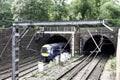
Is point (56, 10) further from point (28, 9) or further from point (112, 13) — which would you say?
point (112, 13)

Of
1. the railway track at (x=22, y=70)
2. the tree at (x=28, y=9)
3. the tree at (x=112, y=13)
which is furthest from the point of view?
the tree at (x=112, y=13)

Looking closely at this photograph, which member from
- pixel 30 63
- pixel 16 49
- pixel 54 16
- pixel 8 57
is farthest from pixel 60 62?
pixel 54 16

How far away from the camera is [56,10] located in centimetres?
3331

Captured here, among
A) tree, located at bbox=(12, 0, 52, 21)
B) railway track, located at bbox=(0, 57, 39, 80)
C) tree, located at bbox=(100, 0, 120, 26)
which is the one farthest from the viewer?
tree, located at bbox=(100, 0, 120, 26)

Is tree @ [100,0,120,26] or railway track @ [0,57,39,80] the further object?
tree @ [100,0,120,26]

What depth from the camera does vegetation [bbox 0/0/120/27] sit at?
28.0 metres

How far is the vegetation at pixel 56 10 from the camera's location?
2797cm

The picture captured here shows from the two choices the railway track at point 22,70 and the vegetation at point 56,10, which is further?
the vegetation at point 56,10

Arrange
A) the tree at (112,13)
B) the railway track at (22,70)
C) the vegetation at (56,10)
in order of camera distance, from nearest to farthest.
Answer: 1. the railway track at (22,70)
2. the vegetation at (56,10)
3. the tree at (112,13)

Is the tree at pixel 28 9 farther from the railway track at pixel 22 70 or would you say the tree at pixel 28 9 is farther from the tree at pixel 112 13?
the tree at pixel 112 13

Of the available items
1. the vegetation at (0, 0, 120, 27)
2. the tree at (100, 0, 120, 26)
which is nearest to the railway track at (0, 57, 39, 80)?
the vegetation at (0, 0, 120, 27)

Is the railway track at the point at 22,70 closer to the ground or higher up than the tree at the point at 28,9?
closer to the ground

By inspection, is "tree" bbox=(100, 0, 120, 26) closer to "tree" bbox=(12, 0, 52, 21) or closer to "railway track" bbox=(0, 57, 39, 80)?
"tree" bbox=(12, 0, 52, 21)

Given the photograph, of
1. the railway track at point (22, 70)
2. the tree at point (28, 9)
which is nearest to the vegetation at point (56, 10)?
the tree at point (28, 9)
